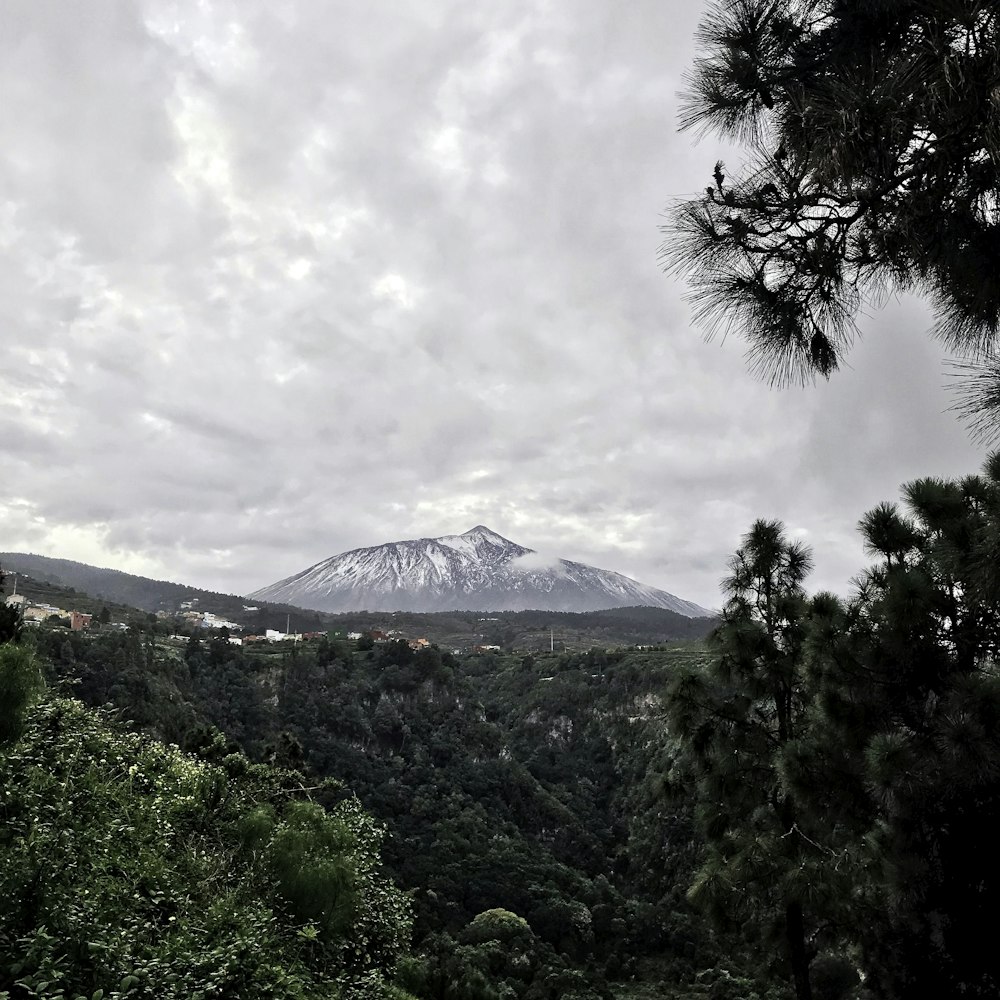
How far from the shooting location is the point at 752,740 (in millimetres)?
10289

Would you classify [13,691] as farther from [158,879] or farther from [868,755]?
[868,755]

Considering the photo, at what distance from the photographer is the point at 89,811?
638cm

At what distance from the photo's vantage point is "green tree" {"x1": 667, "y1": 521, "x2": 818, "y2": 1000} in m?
9.42

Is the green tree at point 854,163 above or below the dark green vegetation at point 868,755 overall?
above

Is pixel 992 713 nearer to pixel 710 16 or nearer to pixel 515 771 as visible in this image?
pixel 710 16

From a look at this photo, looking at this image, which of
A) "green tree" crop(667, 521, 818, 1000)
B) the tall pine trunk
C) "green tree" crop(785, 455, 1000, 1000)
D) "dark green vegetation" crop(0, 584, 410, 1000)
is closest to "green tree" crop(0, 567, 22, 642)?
"dark green vegetation" crop(0, 584, 410, 1000)

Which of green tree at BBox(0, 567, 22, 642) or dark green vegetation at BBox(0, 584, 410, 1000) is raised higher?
green tree at BBox(0, 567, 22, 642)

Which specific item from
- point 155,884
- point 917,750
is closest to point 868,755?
point 917,750

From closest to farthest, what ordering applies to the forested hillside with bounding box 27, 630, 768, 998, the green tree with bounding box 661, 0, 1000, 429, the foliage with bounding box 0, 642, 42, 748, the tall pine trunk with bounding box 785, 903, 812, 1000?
the green tree with bounding box 661, 0, 1000, 429 → the foliage with bounding box 0, 642, 42, 748 → the tall pine trunk with bounding box 785, 903, 812, 1000 → the forested hillside with bounding box 27, 630, 768, 998

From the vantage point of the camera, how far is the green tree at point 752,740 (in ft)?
30.9

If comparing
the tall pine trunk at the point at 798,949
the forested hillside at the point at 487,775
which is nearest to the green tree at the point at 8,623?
the forested hillside at the point at 487,775

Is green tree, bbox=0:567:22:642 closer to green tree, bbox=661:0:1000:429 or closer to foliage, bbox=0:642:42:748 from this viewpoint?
foliage, bbox=0:642:42:748

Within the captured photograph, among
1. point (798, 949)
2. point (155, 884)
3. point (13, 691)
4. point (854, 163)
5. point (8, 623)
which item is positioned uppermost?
point (854, 163)

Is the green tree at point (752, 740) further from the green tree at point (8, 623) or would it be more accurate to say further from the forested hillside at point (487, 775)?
the green tree at point (8, 623)
